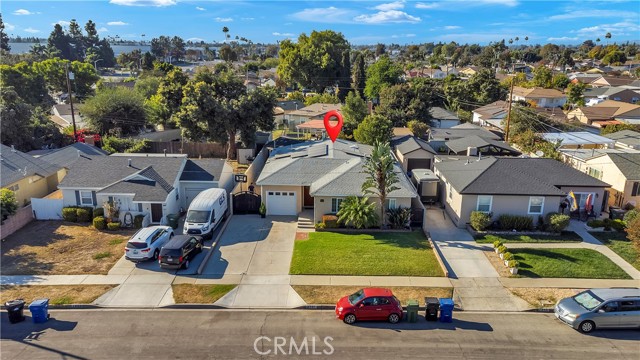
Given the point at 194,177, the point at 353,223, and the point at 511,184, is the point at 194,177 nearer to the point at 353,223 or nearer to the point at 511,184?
the point at 353,223

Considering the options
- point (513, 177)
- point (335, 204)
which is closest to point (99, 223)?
point (335, 204)

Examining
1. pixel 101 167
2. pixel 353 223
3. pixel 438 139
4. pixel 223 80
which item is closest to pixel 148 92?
pixel 223 80

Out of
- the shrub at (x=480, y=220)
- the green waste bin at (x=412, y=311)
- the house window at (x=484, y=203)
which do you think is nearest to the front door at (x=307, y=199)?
the shrub at (x=480, y=220)

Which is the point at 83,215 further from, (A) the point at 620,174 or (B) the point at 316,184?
(A) the point at 620,174

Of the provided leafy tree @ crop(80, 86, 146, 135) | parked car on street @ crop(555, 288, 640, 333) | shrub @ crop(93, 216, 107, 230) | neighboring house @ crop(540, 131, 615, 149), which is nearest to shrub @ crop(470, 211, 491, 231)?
parked car on street @ crop(555, 288, 640, 333)

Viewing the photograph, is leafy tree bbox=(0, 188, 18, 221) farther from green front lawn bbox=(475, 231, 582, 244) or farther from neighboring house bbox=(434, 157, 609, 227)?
Answer: green front lawn bbox=(475, 231, 582, 244)
